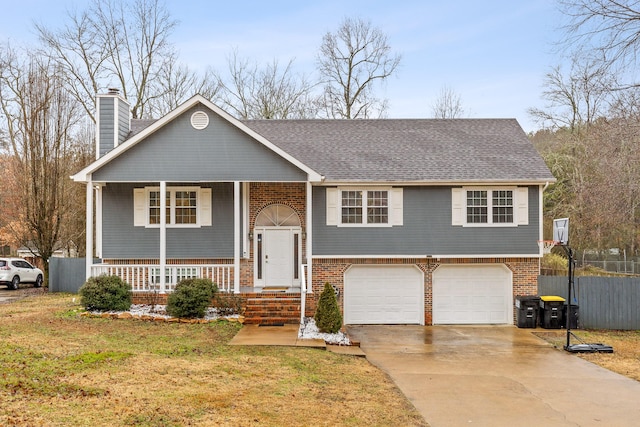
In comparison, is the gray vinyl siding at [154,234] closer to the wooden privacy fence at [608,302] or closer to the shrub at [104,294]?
the shrub at [104,294]

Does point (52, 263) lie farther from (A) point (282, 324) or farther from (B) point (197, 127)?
(A) point (282, 324)

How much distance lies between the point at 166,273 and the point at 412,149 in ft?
30.7

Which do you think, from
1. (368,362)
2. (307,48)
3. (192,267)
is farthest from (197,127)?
(307,48)

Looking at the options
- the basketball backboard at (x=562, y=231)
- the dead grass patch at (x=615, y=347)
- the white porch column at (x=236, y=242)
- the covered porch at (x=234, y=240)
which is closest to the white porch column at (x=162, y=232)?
the covered porch at (x=234, y=240)

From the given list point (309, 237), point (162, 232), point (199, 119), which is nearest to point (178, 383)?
point (162, 232)

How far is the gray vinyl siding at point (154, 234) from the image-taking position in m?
18.7

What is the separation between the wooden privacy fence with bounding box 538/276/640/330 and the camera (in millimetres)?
18266

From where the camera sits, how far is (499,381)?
11094 millimetres

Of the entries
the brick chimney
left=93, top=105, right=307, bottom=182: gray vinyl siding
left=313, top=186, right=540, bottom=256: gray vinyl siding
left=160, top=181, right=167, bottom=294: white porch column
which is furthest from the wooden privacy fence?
the brick chimney

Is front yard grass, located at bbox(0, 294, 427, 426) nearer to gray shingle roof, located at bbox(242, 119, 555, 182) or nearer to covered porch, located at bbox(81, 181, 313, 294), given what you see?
covered porch, located at bbox(81, 181, 313, 294)

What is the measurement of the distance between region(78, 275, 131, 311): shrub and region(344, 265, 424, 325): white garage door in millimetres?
6958

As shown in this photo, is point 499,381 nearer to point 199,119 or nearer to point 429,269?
point 429,269

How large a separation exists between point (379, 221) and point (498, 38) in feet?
24.4

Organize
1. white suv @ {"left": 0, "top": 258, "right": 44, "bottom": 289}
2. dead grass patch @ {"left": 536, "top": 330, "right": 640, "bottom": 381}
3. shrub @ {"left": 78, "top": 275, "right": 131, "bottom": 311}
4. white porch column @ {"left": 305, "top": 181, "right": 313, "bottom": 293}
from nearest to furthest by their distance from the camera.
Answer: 1. dead grass patch @ {"left": 536, "top": 330, "right": 640, "bottom": 381}
2. shrub @ {"left": 78, "top": 275, "right": 131, "bottom": 311}
3. white porch column @ {"left": 305, "top": 181, "right": 313, "bottom": 293}
4. white suv @ {"left": 0, "top": 258, "right": 44, "bottom": 289}
